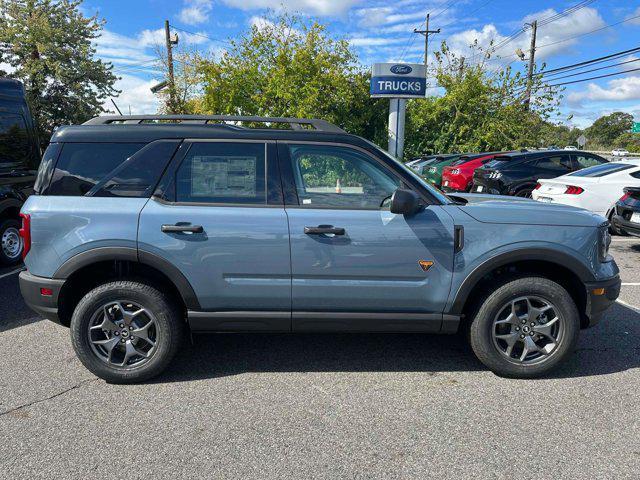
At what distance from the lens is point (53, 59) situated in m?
19.1

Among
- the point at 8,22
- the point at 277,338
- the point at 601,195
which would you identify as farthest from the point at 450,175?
the point at 8,22

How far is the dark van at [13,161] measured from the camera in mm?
6684

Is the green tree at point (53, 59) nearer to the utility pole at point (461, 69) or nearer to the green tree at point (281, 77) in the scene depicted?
the green tree at point (281, 77)

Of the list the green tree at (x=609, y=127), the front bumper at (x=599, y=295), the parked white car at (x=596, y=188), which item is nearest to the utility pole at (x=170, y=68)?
the parked white car at (x=596, y=188)

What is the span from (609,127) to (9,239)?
112372 mm

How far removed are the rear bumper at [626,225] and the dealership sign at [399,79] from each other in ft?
24.2

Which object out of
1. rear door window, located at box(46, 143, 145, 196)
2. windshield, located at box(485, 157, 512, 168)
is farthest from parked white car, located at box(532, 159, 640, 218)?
rear door window, located at box(46, 143, 145, 196)

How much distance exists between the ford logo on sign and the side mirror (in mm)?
11474

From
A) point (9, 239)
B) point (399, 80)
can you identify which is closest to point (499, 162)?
point (399, 80)

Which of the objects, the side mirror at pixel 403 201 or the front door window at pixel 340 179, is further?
the front door window at pixel 340 179

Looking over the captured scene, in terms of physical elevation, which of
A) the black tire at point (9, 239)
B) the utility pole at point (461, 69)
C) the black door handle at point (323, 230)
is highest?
the utility pole at point (461, 69)

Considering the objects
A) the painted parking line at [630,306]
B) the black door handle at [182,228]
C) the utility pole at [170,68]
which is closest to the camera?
the black door handle at [182,228]

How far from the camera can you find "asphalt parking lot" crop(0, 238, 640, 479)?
249 cm

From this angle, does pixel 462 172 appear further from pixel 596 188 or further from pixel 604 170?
pixel 596 188
